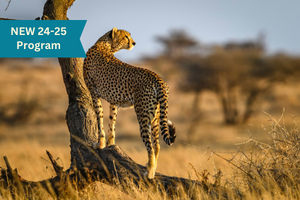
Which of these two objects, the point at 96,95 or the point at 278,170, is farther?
the point at 96,95

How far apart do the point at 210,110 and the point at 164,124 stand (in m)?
15.3

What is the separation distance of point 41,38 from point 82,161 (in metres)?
1.99

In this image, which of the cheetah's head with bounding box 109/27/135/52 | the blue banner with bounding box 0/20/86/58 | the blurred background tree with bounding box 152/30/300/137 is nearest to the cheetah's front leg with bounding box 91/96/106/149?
the blue banner with bounding box 0/20/86/58

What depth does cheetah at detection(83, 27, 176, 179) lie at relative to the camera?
12.4ft

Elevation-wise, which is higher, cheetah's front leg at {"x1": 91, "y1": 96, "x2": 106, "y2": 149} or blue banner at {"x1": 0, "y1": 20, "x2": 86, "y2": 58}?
blue banner at {"x1": 0, "y1": 20, "x2": 86, "y2": 58}

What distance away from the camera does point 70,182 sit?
154 inches

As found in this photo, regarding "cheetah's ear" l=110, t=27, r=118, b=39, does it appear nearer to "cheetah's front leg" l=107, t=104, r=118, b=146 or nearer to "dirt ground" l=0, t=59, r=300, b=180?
"cheetah's front leg" l=107, t=104, r=118, b=146

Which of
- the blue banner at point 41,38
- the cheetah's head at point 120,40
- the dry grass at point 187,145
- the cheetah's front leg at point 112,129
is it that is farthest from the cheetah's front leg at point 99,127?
the cheetah's head at point 120,40

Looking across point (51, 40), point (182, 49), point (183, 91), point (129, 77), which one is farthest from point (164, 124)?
point (182, 49)

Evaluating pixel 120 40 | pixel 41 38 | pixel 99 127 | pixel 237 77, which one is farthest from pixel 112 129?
pixel 237 77

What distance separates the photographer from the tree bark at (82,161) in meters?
3.76

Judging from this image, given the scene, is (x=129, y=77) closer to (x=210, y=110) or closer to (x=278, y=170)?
(x=278, y=170)

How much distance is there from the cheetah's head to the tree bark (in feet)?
1.63

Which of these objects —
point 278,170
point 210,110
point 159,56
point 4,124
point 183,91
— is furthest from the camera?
point 159,56
